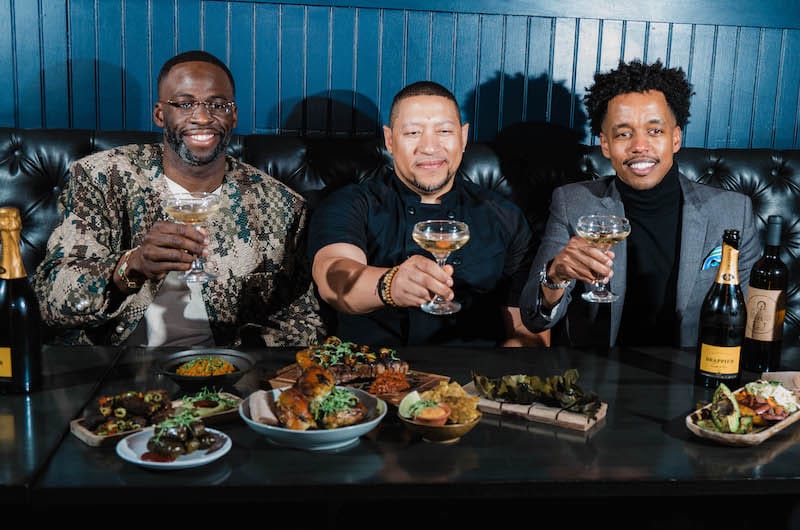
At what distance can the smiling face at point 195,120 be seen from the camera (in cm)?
251

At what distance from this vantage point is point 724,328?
1.74 meters

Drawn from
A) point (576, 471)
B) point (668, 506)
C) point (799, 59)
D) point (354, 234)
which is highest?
point (799, 59)

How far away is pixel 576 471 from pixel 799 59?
2921 mm

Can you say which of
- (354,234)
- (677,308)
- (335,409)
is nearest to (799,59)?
(677,308)

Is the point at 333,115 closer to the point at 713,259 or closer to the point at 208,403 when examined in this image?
the point at 713,259

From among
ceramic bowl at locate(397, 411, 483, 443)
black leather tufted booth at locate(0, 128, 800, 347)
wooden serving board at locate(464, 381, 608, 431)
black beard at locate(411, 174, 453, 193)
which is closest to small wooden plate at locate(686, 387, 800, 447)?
wooden serving board at locate(464, 381, 608, 431)

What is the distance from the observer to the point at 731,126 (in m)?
3.58

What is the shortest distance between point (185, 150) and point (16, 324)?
1064mm

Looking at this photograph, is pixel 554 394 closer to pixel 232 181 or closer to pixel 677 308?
pixel 677 308

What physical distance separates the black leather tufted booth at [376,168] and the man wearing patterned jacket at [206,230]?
Answer: 201 mm

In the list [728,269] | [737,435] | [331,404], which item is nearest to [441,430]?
[331,404]

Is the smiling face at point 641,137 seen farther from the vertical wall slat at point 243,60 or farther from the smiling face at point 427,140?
the vertical wall slat at point 243,60

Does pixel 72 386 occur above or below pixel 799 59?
below

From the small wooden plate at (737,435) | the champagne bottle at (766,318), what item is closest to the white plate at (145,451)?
the small wooden plate at (737,435)
